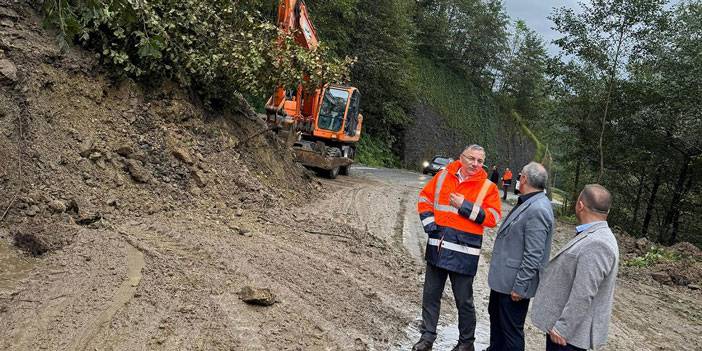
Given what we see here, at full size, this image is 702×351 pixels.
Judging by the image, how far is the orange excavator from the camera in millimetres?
14984

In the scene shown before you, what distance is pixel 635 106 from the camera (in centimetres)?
2119

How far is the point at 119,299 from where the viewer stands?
496 centimetres

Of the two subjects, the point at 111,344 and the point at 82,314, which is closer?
the point at 111,344

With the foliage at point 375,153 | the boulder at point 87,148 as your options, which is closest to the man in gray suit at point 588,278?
the boulder at point 87,148

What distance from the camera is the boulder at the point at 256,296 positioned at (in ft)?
17.6

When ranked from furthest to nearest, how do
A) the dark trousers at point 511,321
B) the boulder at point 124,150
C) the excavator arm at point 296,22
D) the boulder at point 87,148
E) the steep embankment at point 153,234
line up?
the excavator arm at point 296,22 < the boulder at point 124,150 < the boulder at point 87,148 < the steep embankment at point 153,234 < the dark trousers at point 511,321

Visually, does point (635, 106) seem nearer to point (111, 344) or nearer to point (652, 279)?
point (652, 279)

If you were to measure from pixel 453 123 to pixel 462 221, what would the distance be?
44.5 metres

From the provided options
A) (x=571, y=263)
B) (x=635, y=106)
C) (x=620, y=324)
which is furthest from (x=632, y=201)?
(x=571, y=263)

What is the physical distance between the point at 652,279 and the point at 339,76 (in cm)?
763

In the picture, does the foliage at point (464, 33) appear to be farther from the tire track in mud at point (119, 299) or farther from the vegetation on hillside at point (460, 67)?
the tire track in mud at point (119, 299)

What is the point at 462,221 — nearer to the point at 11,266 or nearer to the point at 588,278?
the point at 588,278

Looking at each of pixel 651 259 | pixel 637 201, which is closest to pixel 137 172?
pixel 651 259

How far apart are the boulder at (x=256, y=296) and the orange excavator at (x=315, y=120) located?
29.1ft
